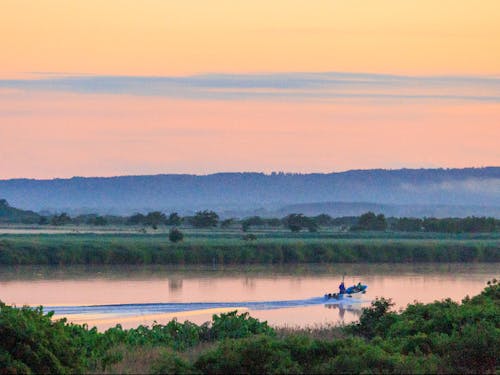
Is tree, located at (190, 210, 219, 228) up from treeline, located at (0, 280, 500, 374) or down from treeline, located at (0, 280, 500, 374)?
up

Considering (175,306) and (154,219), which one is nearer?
(175,306)

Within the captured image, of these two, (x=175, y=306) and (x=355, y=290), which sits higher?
(x=355, y=290)

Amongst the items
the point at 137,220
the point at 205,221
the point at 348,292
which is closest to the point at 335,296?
the point at 348,292

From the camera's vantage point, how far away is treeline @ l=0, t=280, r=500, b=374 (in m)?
13.0

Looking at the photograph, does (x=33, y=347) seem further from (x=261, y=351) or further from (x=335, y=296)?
(x=335, y=296)

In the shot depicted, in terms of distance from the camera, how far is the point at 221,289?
43.7 metres

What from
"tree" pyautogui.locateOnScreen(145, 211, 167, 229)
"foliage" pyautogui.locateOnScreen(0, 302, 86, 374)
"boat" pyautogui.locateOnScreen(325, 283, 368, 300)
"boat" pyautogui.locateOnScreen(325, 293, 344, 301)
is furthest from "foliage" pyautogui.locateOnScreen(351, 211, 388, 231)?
"foliage" pyautogui.locateOnScreen(0, 302, 86, 374)

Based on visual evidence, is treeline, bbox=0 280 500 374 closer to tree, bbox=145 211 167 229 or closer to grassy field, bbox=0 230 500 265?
grassy field, bbox=0 230 500 265

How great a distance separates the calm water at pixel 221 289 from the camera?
3397cm

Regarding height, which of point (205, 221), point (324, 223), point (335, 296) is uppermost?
point (324, 223)

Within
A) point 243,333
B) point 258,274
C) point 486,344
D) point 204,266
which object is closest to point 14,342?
point 486,344

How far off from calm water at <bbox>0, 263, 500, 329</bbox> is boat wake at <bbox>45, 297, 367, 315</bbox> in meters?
0.03

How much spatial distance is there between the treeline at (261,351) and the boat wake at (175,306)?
1519 centimetres

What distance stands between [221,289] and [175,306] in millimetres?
8432
